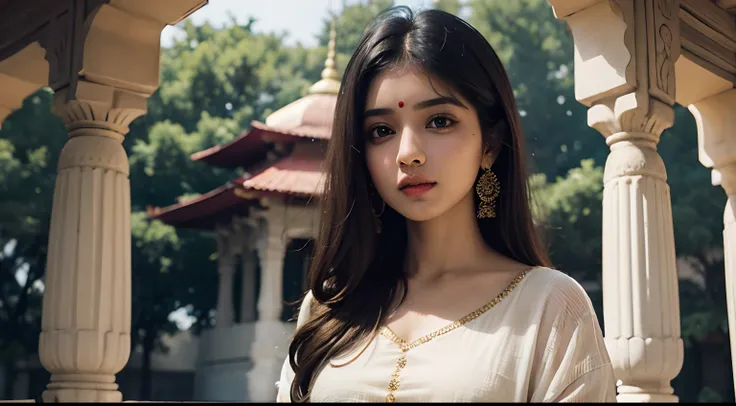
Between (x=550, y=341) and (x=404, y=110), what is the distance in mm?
426

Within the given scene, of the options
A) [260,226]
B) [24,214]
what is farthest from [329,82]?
[24,214]

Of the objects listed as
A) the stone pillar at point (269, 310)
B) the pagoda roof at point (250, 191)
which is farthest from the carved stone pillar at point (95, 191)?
the stone pillar at point (269, 310)

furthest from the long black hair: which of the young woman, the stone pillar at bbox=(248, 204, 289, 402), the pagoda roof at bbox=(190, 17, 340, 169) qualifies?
the pagoda roof at bbox=(190, 17, 340, 169)

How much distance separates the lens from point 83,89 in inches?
164

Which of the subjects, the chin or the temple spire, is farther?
the temple spire

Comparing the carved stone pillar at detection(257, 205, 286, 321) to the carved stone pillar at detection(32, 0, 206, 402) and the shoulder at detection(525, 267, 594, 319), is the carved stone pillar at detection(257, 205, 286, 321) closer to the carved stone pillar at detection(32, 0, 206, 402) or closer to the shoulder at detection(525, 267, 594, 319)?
the carved stone pillar at detection(32, 0, 206, 402)

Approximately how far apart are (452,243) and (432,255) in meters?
0.04

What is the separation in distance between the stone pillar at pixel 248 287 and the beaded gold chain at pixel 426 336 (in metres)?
12.9

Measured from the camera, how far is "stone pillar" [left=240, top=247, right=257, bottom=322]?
47.1 feet

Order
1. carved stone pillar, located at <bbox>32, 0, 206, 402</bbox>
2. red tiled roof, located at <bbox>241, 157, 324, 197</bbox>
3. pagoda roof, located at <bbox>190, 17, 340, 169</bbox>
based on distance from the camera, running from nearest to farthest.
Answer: carved stone pillar, located at <bbox>32, 0, 206, 402</bbox>, red tiled roof, located at <bbox>241, 157, 324, 197</bbox>, pagoda roof, located at <bbox>190, 17, 340, 169</bbox>

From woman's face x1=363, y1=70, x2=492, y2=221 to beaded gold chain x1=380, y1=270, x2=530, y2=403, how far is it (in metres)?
0.16

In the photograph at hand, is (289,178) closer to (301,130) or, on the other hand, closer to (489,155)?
(301,130)

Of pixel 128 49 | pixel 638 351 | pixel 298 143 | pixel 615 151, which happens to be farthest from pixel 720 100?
pixel 298 143

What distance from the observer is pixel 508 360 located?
56.1 inches
